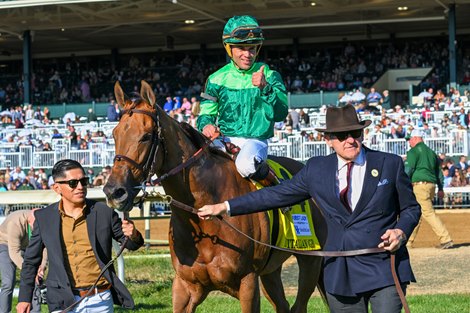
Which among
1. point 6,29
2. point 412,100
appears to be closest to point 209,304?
point 412,100

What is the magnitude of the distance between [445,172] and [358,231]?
17443mm

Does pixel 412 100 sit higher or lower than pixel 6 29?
lower

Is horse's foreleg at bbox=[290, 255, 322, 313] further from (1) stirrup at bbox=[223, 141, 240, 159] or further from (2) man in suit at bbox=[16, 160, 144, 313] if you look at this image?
(2) man in suit at bbox=[16, 160, 144, 313]

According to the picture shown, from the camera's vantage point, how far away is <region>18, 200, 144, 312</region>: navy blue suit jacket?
19.6ft

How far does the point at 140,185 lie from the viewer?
5973 millimetres

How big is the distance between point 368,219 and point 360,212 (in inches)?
2.3

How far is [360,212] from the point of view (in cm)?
530

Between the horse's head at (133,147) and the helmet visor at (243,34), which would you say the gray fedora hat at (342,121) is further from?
the helmet visor at (243,34)

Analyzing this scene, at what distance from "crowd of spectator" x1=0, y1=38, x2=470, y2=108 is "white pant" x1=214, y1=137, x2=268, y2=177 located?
30.7 meters

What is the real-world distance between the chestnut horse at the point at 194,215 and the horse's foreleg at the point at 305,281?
3.19ft

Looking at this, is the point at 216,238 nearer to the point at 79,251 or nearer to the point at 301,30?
the point at 79,251

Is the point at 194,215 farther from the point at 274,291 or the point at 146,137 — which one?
the point at 274,291

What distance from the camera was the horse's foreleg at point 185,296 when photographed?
6.54m

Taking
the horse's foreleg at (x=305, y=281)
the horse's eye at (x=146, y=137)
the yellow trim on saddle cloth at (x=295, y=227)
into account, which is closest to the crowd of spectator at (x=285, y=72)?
the horse's foreleg at (x=305, y=281)
